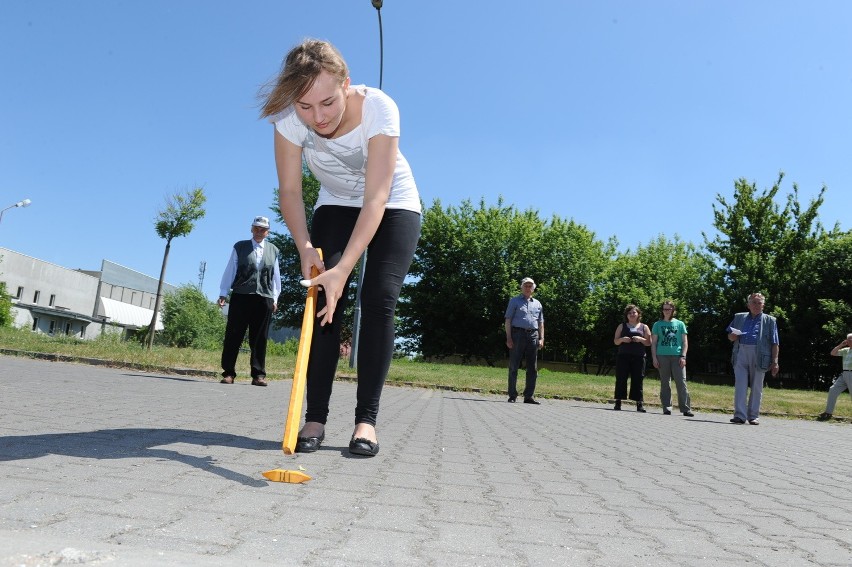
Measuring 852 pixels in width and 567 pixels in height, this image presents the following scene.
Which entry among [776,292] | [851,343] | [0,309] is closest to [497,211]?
[776,292]

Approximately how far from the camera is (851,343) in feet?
42.6

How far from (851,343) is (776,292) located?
2923 centimetres

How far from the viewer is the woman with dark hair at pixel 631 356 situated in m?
12.1

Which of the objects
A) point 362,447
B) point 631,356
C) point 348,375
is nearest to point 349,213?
point 362,447

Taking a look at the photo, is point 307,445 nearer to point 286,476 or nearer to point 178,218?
point 286,476

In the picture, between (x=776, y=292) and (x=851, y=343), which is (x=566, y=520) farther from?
(x=776, y=292)

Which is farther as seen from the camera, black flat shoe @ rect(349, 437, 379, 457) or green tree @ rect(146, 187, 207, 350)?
green tree @ rect(146, 187, 207, 350)

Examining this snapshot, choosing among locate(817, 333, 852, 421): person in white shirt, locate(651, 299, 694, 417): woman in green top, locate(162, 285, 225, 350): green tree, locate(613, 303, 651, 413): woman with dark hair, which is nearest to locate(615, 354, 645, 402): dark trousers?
locate(613, 303, 651, 413): woman with dark hair

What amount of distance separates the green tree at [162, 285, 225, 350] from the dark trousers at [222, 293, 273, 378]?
34.6 metres

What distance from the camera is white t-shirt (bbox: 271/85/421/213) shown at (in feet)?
11.1

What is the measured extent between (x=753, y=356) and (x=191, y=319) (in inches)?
1584

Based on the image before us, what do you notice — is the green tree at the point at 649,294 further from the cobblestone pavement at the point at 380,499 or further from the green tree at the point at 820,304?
the cobblestone pavement at the point at 380,499

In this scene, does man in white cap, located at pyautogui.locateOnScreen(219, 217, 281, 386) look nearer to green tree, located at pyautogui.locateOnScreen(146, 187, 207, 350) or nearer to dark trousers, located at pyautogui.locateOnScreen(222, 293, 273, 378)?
dark trousers, located at pyautogui.locateOnScreen(222, 293, 273, 378)

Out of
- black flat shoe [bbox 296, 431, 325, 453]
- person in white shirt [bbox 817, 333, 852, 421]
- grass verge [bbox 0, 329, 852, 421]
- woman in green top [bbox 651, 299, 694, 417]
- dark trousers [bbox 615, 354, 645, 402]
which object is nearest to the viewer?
black flat shoe [bbox 296, 431, 325, 453]
